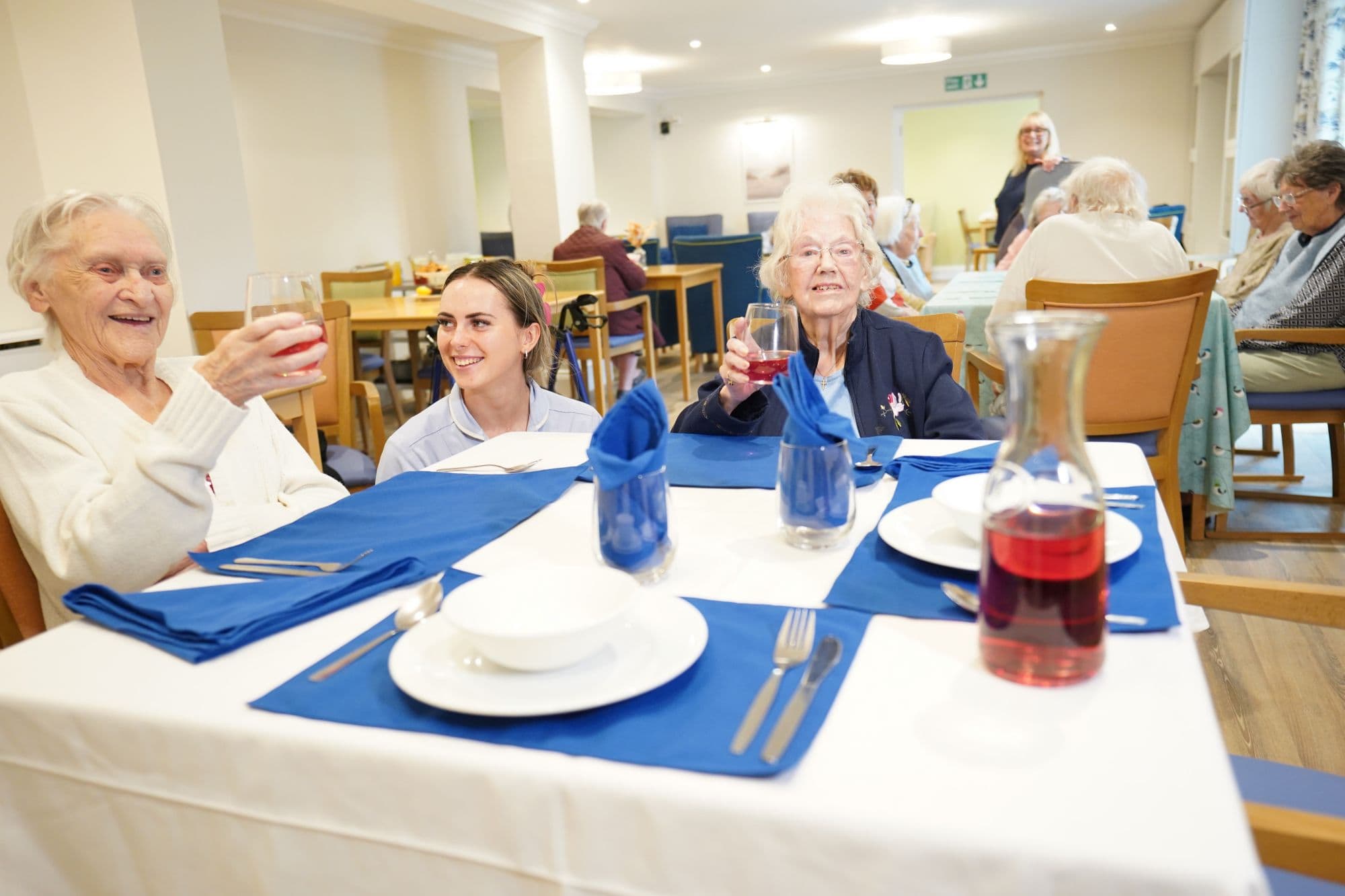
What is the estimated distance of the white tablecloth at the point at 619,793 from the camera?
56cm

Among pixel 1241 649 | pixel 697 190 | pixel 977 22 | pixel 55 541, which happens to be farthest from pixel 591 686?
pixel 697 190

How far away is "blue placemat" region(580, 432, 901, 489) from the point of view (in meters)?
1.35

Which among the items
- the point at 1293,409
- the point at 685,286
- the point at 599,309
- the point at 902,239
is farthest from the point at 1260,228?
the point at 685,286

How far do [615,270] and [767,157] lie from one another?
7.45 m

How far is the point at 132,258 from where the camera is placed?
1.52 metres

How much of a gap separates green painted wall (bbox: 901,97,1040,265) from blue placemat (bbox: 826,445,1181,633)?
13.6 metres

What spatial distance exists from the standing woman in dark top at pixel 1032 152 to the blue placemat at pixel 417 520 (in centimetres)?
542

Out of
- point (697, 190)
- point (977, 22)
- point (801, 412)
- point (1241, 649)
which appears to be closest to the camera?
point (801, 412)

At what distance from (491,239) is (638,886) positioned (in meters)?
8.94

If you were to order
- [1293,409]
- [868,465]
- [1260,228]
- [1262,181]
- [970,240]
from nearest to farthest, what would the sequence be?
[868,465], [1293,409], [1262,181], [1260,228], [970,240]

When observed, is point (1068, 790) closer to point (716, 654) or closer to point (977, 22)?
point (716, 654)

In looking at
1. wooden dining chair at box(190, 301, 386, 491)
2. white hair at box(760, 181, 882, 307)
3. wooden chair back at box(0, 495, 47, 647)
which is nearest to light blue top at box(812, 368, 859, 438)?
white hair at box(760, 181, 882, 307)

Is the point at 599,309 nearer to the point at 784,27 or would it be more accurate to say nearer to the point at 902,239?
the point at 902,239

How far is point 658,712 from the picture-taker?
27.9 inches
